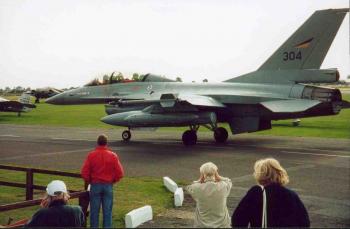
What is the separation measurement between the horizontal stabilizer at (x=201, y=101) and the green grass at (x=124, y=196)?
24.1 feet

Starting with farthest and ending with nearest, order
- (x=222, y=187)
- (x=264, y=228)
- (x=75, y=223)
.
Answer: (x=222, y=187) → (x=75, y=223) → (x=264, y=228)

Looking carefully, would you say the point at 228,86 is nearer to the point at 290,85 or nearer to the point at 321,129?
the point at 290,85

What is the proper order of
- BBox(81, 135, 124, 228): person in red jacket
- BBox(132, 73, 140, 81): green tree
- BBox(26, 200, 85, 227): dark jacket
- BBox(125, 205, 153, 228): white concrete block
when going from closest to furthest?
1. BBox(26, 200, 85, 227): dark jacket
2. BBox(81, 135, 124, 228): person in red jacket
3. BBox(125, 205, 153, 228): white concrete block
4. BBox(132, 73, 140, 81): green tree

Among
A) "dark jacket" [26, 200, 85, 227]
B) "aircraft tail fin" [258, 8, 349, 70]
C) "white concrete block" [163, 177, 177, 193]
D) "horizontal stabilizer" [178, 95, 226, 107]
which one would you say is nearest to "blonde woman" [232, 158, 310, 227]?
"dark jacket" [26, 200, 85, 227]

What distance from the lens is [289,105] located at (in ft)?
63.6

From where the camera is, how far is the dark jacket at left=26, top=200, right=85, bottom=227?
5.59 metres

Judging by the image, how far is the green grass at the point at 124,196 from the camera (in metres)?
9.78

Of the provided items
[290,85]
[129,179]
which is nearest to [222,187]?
[129,179]

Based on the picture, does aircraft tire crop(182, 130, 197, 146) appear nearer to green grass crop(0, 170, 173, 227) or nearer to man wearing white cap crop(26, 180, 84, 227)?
green grass crop(0, 170, 173, 227)

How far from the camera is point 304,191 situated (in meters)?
11.7

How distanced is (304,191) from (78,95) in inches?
676

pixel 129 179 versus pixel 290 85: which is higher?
pixel 290 85

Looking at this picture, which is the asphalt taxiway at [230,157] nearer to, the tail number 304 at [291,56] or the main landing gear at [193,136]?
the main landing gear at [193,136]

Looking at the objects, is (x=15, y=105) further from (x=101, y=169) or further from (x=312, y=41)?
(x=101, y=169)
